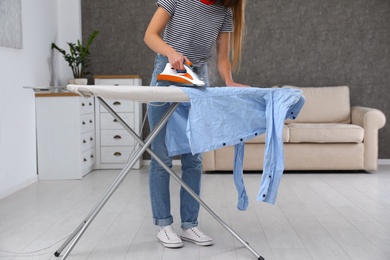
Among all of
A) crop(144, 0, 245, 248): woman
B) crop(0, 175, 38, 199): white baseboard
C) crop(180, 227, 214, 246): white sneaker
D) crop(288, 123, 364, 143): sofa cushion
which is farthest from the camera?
crop(288, 123, 364, 143): sofa cushion

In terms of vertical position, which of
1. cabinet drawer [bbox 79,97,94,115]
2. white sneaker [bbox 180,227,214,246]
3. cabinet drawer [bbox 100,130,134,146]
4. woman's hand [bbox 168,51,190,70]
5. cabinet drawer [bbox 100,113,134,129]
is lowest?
white sneaker [bbox 180,227,214,246]

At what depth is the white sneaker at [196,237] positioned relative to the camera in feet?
7.81

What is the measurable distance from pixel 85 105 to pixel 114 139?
1.78 ft

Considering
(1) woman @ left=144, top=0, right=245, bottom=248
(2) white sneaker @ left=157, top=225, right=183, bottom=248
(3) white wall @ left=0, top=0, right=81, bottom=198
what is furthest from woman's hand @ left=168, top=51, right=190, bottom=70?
(3) white wall @ left=0, top=0, right=81, bottom=198

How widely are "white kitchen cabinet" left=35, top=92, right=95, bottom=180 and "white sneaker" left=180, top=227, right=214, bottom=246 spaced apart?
2.08 meters

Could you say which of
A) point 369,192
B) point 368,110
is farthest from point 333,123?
point 369,192

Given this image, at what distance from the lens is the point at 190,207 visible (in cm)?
244

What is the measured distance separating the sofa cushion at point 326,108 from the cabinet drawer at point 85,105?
1.98 metres

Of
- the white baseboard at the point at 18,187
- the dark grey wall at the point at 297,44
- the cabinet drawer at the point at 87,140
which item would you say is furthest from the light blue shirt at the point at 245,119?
the dark grey wall at the point at 297,44

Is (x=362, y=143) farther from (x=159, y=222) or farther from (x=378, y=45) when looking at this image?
(x=159, y=222)

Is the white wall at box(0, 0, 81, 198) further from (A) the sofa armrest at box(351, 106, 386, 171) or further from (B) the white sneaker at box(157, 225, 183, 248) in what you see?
(A) the sofa armrest at box(351, 106, 386, 171)

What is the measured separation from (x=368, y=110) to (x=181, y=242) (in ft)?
9.52

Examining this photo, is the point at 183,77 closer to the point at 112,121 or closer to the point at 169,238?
the point at 169,238

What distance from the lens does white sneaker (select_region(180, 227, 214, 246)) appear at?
238 centimetres
